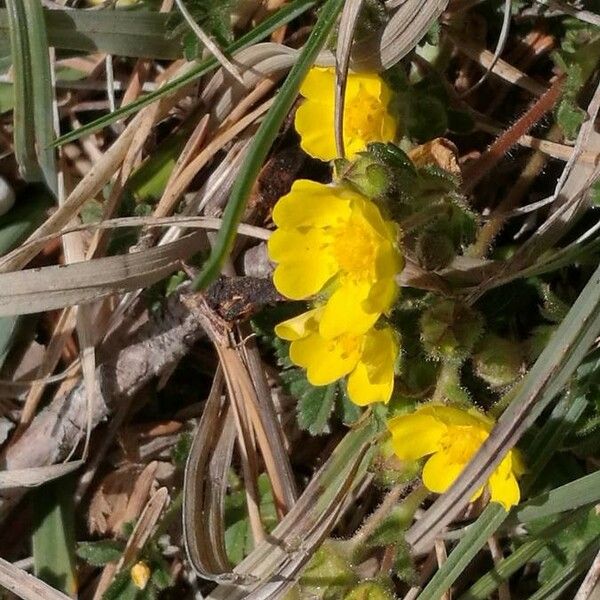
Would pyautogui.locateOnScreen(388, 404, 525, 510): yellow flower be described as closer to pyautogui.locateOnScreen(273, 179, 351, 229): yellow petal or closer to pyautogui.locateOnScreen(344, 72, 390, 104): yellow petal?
pyautogui.locateOnScreen(273, 179, 351, 229): yellow petal

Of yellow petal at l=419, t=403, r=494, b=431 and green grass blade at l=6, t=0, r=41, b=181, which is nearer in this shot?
yellow petal at l=419, t=403, r=494, b=431

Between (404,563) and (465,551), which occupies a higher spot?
(465,551)

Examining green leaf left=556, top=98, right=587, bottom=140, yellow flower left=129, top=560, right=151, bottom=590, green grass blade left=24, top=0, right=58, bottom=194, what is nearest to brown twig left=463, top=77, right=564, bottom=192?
green leaf left=556, top=98, right=587, bottom=140

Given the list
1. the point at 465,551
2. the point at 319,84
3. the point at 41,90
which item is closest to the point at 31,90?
the point at 41,90

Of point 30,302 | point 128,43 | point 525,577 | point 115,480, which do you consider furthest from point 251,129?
point 525,577

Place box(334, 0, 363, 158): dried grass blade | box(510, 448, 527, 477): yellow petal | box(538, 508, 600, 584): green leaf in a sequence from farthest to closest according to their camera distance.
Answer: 1. box(538, 508, 600, 584): green leaf
2. box(510, 448, 527, 477): yellow petal
3. box(334, 0, 363, 158): dried grass blade

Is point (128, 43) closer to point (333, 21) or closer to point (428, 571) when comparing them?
point (333, 21)

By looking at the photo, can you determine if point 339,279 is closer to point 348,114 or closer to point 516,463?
point 348,114
